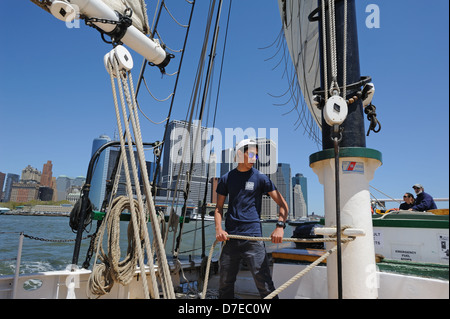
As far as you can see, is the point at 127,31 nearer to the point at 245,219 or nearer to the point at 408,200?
the point at 245,219

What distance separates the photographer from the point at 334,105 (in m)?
1.67

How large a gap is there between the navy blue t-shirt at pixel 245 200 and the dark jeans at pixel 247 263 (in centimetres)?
10

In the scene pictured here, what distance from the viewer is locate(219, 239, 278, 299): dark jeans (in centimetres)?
232

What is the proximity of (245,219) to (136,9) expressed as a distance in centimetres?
278

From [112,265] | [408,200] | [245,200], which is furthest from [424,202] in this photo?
[112,265]

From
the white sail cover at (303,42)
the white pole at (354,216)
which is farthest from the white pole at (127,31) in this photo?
the white pole at (354,216)

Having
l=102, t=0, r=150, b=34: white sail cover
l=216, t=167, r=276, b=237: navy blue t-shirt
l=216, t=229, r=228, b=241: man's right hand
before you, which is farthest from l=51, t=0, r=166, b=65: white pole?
l=216, t=229, r=228, b=241: man's right hand

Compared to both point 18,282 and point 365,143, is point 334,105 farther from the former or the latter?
point 18,282

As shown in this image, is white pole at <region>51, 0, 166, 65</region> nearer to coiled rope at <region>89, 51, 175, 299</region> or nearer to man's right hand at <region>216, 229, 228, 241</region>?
coiled rope at <region>89, 51, 175, 299</region>

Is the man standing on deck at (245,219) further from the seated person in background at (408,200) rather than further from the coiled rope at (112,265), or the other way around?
the seated person in background at (408,200)

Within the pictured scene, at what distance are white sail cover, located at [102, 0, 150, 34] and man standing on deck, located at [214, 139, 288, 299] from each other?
199cm

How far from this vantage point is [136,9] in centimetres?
333
